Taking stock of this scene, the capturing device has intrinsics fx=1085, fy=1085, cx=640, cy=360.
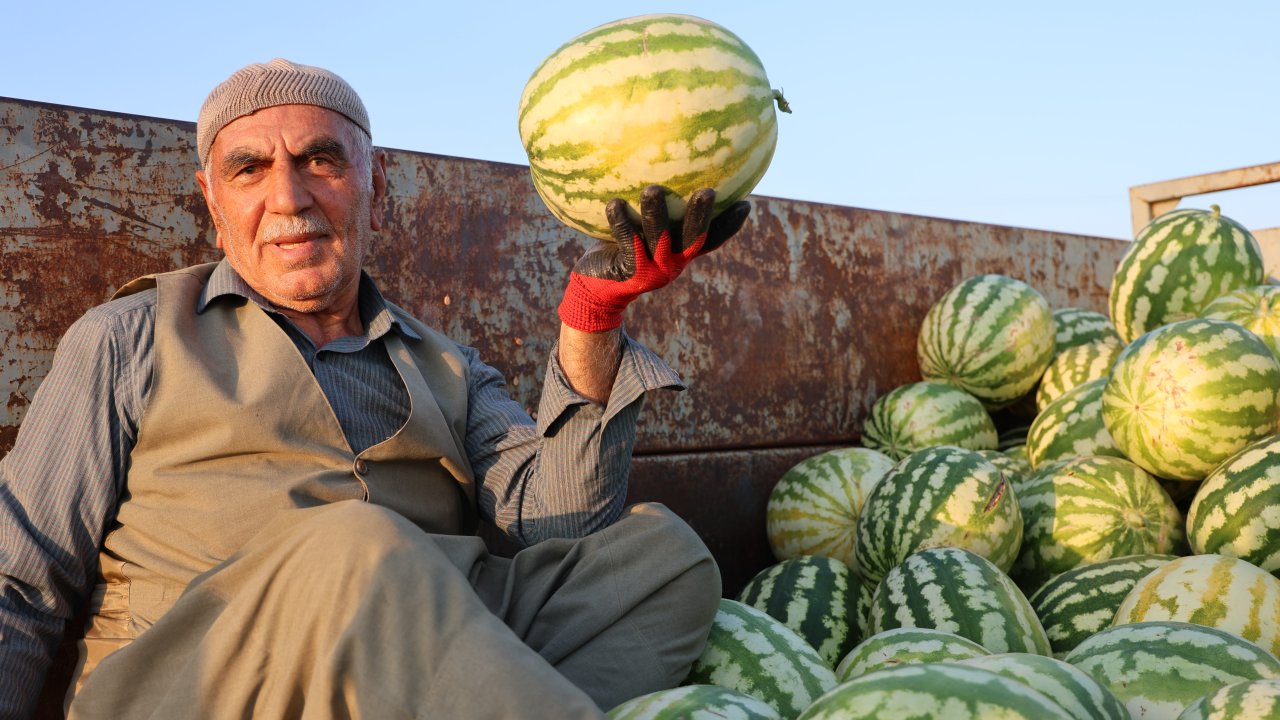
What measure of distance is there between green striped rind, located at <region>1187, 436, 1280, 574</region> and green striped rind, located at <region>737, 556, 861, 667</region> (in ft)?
3.23

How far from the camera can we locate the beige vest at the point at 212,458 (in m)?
2.17

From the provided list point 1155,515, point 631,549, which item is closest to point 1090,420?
point 1155,515

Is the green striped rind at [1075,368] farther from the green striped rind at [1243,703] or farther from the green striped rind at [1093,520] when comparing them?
the green striped rind at [1243,703]

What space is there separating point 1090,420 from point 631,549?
2233 millimetres

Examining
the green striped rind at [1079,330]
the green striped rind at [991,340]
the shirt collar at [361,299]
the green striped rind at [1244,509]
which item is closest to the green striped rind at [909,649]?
the green striped rind at [1244,509]

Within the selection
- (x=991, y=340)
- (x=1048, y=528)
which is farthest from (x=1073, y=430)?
(x=991, y=340)

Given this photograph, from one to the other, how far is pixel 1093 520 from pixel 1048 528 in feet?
0.48

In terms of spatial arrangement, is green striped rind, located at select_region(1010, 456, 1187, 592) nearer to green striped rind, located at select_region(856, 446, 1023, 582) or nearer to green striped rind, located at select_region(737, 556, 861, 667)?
green striped rind, located at select_region(856, 446, 1023, 582)

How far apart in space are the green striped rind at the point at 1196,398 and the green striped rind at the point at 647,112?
1836 mm

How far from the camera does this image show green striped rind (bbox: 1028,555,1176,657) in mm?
2865

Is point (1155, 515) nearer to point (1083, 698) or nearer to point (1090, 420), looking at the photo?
point (1090, 420)

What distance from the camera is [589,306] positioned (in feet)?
7.77

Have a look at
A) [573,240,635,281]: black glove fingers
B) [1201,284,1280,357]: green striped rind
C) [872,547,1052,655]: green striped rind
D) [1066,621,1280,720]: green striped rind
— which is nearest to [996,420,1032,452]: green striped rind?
[1201,284,1280,357]: green striped rind

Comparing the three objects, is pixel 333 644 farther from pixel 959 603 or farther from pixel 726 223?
pixel 959 603
